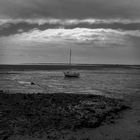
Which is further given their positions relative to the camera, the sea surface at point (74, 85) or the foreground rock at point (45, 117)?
the sea surface at point (74, 85)

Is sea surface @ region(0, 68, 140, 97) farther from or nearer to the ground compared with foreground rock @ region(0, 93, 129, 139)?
nearer to the ground

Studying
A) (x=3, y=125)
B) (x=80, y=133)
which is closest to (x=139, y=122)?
(x=80, y=133)

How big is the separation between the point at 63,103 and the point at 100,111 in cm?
362

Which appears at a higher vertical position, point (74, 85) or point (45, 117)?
point (45, 117)

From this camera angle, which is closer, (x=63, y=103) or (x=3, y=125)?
(x=3, y=125)

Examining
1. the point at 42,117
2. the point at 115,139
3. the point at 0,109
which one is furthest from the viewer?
the point at 0,109

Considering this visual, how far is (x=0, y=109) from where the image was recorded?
1369 centimetres

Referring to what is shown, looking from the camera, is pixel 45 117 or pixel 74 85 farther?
pixel 74 85

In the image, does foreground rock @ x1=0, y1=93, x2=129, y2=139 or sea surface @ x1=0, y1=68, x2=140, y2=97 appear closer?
foreground rock @ x1=0, y1=93, x2=129, y2=139

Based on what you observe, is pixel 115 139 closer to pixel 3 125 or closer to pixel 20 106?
pixel 3 125

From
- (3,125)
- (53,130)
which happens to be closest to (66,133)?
(53,130)

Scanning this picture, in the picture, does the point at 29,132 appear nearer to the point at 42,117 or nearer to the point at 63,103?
the point at 42,117

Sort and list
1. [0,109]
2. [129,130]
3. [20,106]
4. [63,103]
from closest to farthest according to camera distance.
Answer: [129,130]
[0,109]
[20,106]
[63,103]

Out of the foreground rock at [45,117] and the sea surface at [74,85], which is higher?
the foreground rock at [45,117]
